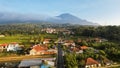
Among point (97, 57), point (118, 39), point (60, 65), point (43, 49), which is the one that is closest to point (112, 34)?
point (118, 39)

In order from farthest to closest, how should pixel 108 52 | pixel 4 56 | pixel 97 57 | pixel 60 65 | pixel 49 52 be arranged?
1. pixel 49 52
2. pixel 4 56
3. pixel 108 52
4. pixel 97 57
5. pixel 60 65

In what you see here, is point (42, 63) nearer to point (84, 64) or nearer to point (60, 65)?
point (60, 65)

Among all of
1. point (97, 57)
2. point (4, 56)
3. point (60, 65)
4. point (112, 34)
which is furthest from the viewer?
point (112, 34)

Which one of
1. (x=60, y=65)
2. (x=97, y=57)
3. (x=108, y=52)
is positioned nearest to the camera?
(x=60, y=65)

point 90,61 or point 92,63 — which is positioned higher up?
point 90,61

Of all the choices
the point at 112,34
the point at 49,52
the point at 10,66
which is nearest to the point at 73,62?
the point at 10,66

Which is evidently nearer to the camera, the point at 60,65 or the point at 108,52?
the point at 60,65

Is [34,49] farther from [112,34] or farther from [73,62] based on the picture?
[112,34]

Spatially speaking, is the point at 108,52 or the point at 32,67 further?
the point at 108,52

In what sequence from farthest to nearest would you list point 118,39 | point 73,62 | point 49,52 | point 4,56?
point 118,39
point 49,52
point 4,56
point 73,62
